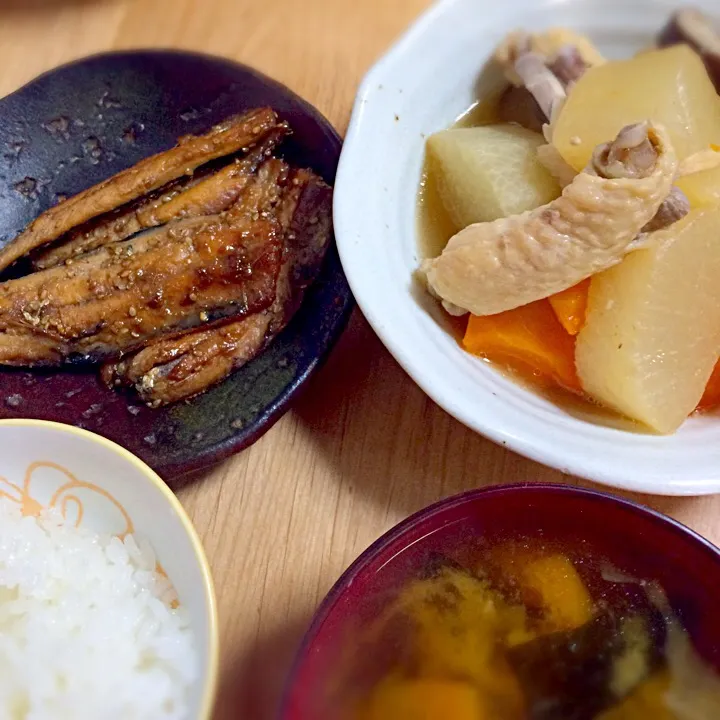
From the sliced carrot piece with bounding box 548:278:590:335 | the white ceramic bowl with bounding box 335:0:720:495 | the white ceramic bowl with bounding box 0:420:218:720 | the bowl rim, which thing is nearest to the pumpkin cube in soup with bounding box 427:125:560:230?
the white ceramic bowl with bounding box 335:0:720:495

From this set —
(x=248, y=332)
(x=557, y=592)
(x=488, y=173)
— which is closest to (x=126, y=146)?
(x=248, y=332)

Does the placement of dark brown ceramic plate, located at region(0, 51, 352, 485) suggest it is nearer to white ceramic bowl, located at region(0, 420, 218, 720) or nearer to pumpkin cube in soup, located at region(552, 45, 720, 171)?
white ceramic bowl, located at region(0, 420, 218, 720)

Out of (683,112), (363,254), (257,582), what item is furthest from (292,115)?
(257,582)

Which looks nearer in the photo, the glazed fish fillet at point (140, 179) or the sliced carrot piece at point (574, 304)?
the sliced carrot piece at point (574, 304)

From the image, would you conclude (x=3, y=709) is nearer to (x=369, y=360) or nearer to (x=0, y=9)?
(x=369, y=360)

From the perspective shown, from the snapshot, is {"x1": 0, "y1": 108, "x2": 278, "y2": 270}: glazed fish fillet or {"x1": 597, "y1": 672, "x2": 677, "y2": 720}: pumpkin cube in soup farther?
{"x1": 0, "y1": 108, "x2": 278, "y2": 270}: glazed fish fillet

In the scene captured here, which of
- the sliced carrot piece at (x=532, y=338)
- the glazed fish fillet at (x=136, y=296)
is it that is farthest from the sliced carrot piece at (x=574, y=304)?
the glazed fish fillet at (x=136, y=296)

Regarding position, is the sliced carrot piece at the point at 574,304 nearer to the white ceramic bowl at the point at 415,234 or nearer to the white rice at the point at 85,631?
the white ceramic bowl at the point at 415,234

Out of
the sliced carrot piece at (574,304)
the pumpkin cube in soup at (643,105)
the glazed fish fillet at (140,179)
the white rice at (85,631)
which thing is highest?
the glazed fish fillet at (140,179)
